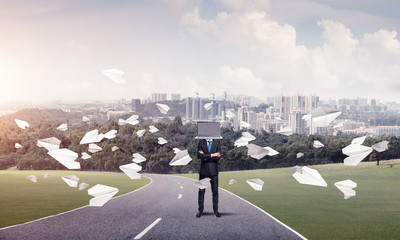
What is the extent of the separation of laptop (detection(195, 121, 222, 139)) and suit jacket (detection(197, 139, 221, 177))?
0.23 m

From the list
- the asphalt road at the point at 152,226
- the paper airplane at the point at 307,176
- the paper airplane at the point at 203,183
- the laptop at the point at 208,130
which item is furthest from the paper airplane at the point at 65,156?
the paper airplane at the point at 307,176

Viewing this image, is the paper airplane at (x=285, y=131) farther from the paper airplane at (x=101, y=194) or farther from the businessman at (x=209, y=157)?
the paper airplane at (x=101, y=194)

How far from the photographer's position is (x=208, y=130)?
1495cm

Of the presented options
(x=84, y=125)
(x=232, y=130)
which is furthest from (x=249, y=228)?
(x=84, y=125)

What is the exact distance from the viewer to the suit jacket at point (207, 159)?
15.0 m

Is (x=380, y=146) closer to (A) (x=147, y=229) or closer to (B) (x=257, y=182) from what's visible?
(B) (x=257, y=182)

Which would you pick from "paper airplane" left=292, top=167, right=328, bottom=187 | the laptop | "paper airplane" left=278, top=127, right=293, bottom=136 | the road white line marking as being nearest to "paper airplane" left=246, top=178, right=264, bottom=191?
"paper airplane" left=292, top=167, right=328, bottom=187

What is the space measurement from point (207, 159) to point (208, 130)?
1155 mm

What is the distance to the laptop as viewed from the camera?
48.9ft

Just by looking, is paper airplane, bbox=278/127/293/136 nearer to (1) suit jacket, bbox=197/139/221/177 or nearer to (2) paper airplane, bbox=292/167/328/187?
(2) paper airplane, bbox=292/167/328/187

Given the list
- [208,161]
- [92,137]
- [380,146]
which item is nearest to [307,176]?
[380,146]

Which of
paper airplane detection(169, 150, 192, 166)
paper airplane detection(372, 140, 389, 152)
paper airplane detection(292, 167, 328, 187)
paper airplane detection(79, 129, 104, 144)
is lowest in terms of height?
paper airplane detection(292, 167, 328, 187)

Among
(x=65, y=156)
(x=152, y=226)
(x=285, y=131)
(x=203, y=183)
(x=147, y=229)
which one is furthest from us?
(x=285, y=131)

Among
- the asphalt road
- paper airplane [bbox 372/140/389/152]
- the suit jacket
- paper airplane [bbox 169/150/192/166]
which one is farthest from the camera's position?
paper airplane [bbox 372/140/389/152]
